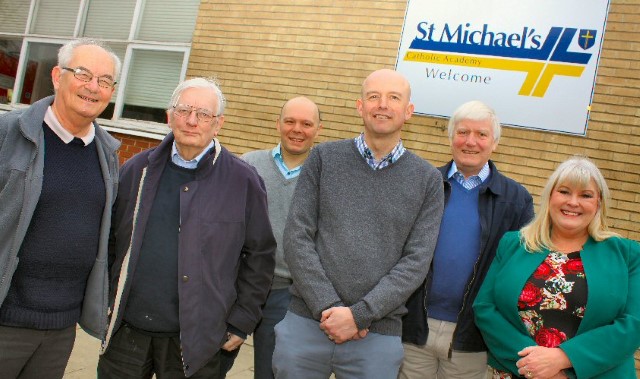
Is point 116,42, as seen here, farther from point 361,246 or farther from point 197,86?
point 361,246

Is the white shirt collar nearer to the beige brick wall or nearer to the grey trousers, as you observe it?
the grey trousers

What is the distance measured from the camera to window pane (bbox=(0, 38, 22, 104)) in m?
8.02

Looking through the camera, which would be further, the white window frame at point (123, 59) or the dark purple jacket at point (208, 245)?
the white window frame at point (123, 59)

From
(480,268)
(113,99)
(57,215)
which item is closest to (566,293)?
(480,268)

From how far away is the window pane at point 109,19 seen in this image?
7.38 meters

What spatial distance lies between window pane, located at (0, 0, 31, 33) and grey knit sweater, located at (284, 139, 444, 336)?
7723 mm

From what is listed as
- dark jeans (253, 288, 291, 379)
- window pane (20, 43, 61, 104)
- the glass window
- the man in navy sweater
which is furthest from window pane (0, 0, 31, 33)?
the man in navy sweater

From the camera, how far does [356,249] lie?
2.29 meters

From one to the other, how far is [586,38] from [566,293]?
12.0 feet

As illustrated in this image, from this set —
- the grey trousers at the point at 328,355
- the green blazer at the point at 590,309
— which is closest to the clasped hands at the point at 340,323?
the grey trousers at the point at 328,355

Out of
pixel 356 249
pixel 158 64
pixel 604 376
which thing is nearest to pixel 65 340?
pixel 356 249

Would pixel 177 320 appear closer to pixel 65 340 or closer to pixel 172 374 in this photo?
pixel 172 374

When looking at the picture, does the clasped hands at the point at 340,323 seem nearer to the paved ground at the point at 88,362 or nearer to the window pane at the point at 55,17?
the paved ground at the point at 88,362

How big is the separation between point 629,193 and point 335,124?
300 centimetres
